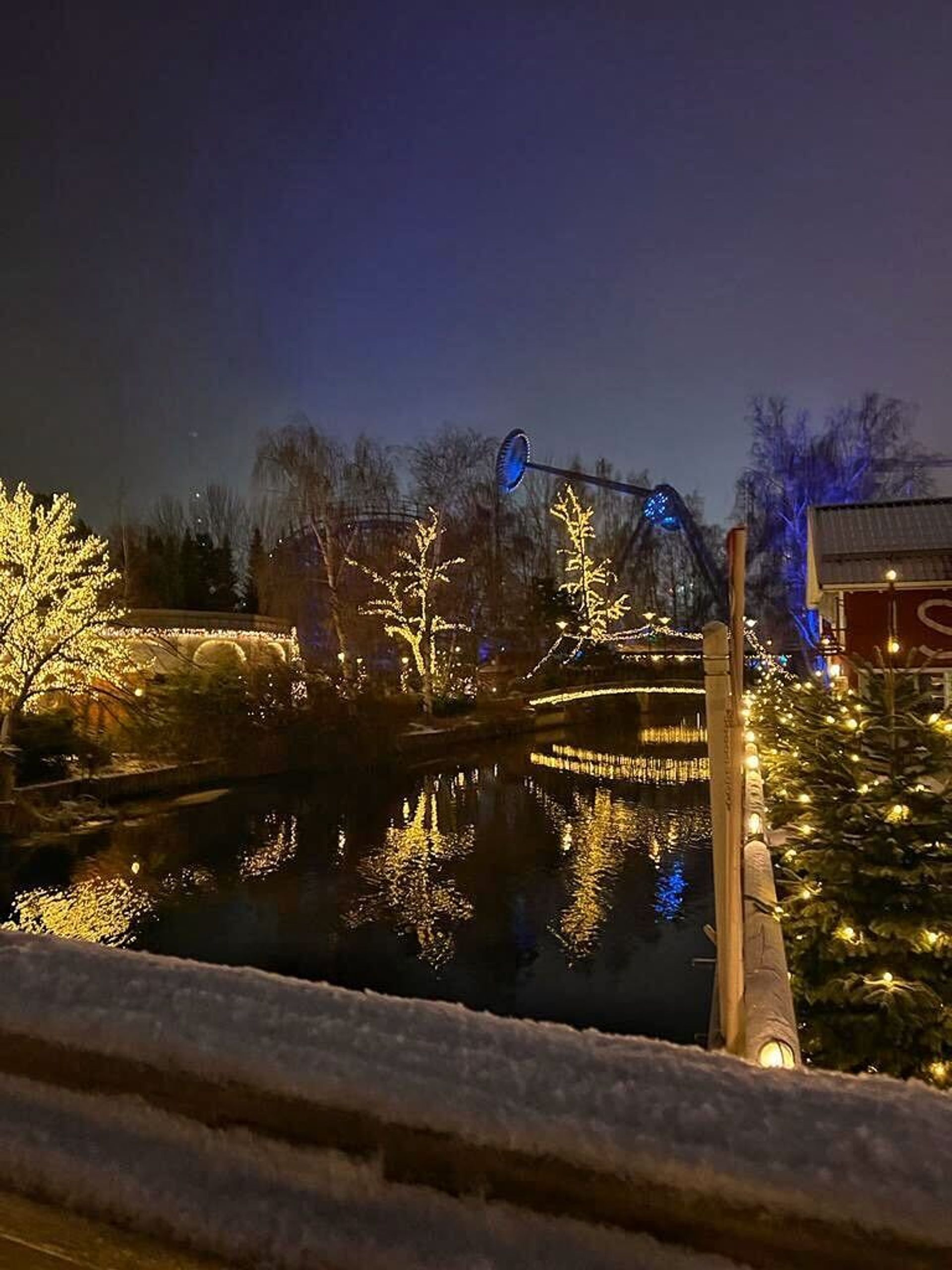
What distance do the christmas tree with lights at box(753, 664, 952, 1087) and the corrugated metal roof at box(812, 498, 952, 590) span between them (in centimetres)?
813

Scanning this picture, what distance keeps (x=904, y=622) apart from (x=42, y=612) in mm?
14245

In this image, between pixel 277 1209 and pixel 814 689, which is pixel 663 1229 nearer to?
pixel 277 1209

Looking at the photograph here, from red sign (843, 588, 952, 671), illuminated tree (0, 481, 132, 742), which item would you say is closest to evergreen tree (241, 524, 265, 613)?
illuminated tree (0, 481, 132, 742)

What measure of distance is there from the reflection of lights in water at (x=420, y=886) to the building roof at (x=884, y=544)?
7.17 m

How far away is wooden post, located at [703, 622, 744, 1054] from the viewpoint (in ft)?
10.2

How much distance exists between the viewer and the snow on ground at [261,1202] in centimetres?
126

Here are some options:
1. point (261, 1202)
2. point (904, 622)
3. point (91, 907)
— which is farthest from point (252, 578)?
point (261, 1202)

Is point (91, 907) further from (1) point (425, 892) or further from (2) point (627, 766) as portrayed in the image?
(2) point (627, 766)

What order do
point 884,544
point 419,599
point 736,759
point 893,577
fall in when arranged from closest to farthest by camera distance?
point 736,759 < point 893,577 < point 884,544 < point 419,599

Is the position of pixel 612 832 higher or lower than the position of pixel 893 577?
lower

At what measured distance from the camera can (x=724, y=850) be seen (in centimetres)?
334

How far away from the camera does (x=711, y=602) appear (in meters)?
44.9

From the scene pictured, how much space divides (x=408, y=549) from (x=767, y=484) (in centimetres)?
1329

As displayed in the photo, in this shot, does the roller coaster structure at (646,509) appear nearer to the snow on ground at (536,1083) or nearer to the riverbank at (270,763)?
the riverbank at (270,763)
